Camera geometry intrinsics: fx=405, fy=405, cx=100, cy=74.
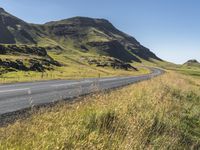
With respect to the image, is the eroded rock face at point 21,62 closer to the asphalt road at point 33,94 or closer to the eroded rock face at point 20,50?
the eroded rock face at point 20,50

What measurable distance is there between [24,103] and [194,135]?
21.3 feet

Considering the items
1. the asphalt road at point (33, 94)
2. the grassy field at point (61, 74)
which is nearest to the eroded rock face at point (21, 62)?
the grassy field at point (61, 74)

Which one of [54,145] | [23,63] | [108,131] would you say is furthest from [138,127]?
[23,63]

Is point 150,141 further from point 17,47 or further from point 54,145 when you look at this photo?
point 17,47

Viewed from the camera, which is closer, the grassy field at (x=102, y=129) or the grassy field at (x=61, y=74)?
the grassy field at (x=102, y=129)

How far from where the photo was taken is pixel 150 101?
542 inches

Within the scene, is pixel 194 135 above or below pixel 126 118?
below

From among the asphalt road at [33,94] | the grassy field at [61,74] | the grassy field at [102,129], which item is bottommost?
the grassy field at [61,74]

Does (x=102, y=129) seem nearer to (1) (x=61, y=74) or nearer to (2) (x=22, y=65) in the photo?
(2) (x=22, y=65)

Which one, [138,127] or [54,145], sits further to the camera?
[138,127]

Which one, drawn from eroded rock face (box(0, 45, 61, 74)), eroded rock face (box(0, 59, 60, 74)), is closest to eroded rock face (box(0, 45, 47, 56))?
eroded rock face (box(0, 45, 61, 74))

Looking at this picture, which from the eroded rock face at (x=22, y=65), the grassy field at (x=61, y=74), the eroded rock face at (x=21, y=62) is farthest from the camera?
the eroded rock face at (x=21, y=62)

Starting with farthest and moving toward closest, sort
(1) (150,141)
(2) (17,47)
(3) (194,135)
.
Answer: (2) (17,47)
(3) (194,135)
(1) (150,141)

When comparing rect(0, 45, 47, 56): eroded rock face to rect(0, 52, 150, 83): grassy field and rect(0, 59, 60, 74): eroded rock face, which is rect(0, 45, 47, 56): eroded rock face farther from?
rect(0, 59, 60, 74): eroded rock face
